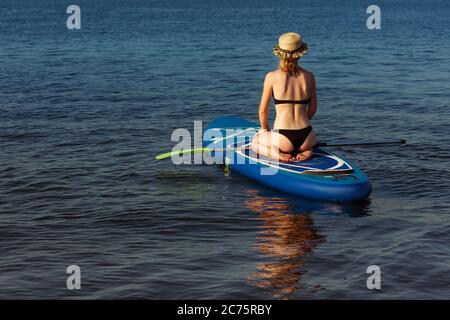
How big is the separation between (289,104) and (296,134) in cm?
57

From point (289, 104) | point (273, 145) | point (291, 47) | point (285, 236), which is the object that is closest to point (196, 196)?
point (273, 145)

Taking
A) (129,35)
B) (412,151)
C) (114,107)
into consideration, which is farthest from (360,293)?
(129,35)

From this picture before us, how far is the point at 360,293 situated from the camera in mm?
9594

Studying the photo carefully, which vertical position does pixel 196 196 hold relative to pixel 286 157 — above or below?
below

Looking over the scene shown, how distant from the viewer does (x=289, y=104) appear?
13172 millimetres

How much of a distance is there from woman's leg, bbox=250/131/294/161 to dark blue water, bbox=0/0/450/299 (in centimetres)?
68

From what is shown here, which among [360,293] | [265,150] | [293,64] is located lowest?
[360,293]

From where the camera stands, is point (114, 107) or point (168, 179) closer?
point (168, 179)

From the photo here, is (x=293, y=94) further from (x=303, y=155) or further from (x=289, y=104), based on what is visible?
(x=303, y=155)

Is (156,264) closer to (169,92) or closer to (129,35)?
(169,92)

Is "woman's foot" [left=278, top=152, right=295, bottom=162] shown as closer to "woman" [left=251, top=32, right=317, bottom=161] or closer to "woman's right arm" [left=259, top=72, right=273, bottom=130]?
"woman" [left=251, top=32, right=317, bottom=161]

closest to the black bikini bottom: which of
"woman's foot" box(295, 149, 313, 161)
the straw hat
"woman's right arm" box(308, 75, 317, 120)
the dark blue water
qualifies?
"woman's foot" box(295, 149, 313, 161)
